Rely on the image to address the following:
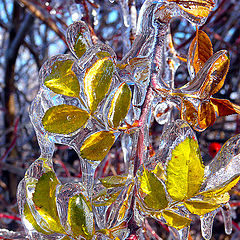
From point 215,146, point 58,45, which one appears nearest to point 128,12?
point 215,146

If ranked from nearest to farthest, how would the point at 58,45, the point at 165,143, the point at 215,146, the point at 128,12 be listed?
the point at 165,143 → the point at 128,12 → the point at 215,146 → the point at 58,45

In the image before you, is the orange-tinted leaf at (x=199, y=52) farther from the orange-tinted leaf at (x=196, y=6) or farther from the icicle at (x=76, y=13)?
the icicle at (x=76, y=13)

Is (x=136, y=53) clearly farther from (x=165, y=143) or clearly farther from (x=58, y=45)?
(x=58, y=45)

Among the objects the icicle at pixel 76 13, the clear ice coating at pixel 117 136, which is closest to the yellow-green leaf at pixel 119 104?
the clear ice coating at pixel 117 136

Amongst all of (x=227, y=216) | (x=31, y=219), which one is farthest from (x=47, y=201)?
(x=227, y=216)

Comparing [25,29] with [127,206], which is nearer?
[127,206]

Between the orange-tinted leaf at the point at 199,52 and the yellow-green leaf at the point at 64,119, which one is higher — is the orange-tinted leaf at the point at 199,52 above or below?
above

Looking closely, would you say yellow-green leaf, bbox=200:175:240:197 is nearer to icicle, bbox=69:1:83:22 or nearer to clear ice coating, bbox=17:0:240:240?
clear ice coating, bbox=17:0:240:240
